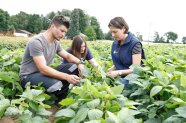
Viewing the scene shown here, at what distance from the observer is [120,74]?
362cm

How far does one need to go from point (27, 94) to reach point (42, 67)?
1.08 meters

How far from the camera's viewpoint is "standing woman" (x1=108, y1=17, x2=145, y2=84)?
376 centimetres

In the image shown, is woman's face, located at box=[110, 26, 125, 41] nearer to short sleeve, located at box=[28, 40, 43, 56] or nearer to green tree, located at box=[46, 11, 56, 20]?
short sleeve, located at box=[28, 40, 43, 56]

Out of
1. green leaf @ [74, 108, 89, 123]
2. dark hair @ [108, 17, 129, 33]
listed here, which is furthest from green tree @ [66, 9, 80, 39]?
green leaf @ [74, 108, 89, 123]

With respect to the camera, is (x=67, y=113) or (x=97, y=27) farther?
(x=97, y=27)

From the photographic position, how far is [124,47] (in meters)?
4.00

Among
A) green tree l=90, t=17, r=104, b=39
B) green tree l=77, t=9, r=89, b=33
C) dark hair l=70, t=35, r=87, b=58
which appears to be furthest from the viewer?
green tree l=77, t=9, r=89, b=33

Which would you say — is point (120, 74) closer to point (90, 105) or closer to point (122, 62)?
point (122, 62)

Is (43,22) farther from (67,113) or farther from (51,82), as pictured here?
(67,113)

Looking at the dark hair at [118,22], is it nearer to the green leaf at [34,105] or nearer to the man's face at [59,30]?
the man's face at [59,30]

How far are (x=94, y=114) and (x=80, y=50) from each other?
2.55 meters

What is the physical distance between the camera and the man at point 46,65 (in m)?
3.53

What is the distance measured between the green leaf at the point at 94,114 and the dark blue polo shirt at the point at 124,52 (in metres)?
2.07

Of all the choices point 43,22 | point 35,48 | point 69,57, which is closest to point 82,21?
point 43,22
